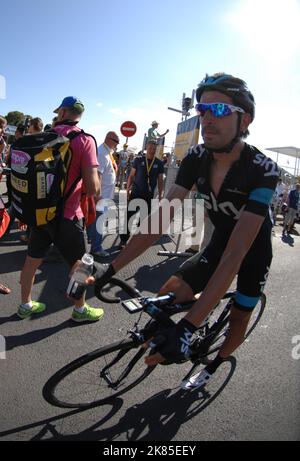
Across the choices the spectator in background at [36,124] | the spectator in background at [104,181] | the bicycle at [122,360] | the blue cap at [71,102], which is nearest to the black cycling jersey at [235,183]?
the bicycle at [122,360]

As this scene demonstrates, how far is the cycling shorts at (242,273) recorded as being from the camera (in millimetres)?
2662

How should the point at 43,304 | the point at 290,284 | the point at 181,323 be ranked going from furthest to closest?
the point at 290,284
the point at 43,304
the point at 181,323

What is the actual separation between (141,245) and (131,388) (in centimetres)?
129

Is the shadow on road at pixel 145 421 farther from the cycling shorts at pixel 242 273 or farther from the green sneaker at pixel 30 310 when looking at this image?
the green sneaker at pixel 30 310

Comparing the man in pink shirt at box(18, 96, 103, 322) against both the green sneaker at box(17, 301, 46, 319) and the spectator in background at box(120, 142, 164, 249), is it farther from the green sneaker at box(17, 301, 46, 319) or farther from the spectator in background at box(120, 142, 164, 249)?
the spectator in background at box(120, 142, 164, 249)

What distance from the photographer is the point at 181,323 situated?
5.54 ft

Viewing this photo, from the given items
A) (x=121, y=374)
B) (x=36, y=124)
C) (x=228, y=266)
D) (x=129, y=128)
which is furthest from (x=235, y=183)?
(x=129, y=128)

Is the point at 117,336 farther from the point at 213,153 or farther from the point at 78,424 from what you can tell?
the point at 213,153

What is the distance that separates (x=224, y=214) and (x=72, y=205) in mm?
1680

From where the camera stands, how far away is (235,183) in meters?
2.35

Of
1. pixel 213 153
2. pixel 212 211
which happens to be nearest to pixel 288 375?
pixel 212 211

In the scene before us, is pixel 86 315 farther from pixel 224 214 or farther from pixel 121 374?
pixel 224 214

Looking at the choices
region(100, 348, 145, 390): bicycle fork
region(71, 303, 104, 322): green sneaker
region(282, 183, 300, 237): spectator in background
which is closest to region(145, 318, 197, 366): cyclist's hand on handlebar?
region(100, 348, 145, 390): bicycle fork

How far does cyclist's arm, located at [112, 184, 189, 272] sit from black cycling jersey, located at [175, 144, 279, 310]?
0.27 feet
